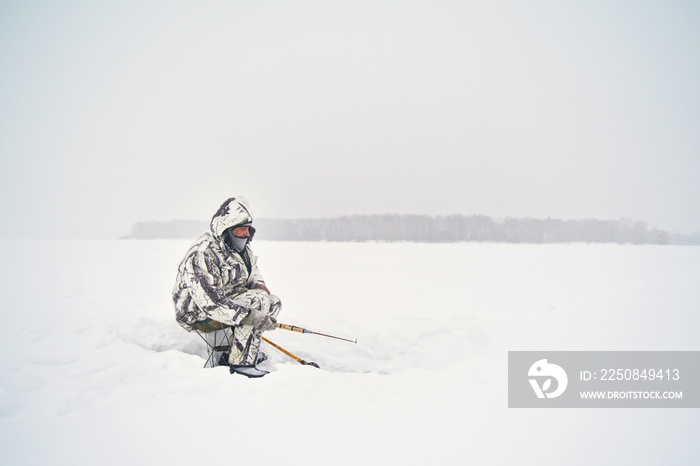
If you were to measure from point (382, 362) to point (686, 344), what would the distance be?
3027 millimetres

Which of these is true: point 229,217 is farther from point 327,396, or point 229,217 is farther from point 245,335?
point 327,396

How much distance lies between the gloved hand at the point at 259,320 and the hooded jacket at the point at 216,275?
0.10 metres

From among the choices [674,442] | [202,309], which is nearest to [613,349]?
[674,442]

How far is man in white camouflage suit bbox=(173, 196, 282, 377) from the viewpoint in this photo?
3.54 meters

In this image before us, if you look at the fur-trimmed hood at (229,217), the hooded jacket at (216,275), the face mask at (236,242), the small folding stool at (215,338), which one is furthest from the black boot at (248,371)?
the fur-trimmed hood at (229,217)

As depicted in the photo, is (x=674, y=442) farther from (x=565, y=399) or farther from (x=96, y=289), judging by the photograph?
(x=96, y=289)

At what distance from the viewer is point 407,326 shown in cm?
555

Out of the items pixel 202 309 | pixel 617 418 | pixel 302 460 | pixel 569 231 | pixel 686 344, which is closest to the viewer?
pixel 302 460

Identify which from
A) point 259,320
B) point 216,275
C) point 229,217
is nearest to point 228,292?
point 216,275

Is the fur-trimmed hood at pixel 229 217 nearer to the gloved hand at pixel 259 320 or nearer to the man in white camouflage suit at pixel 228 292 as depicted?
the man in white camouflage suit at pixel 228 292

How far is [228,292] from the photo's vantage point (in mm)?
3875

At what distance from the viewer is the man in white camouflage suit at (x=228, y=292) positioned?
3.54 m

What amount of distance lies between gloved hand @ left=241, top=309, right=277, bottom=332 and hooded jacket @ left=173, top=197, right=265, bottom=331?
97mm

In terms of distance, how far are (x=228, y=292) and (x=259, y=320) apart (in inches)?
16.9
